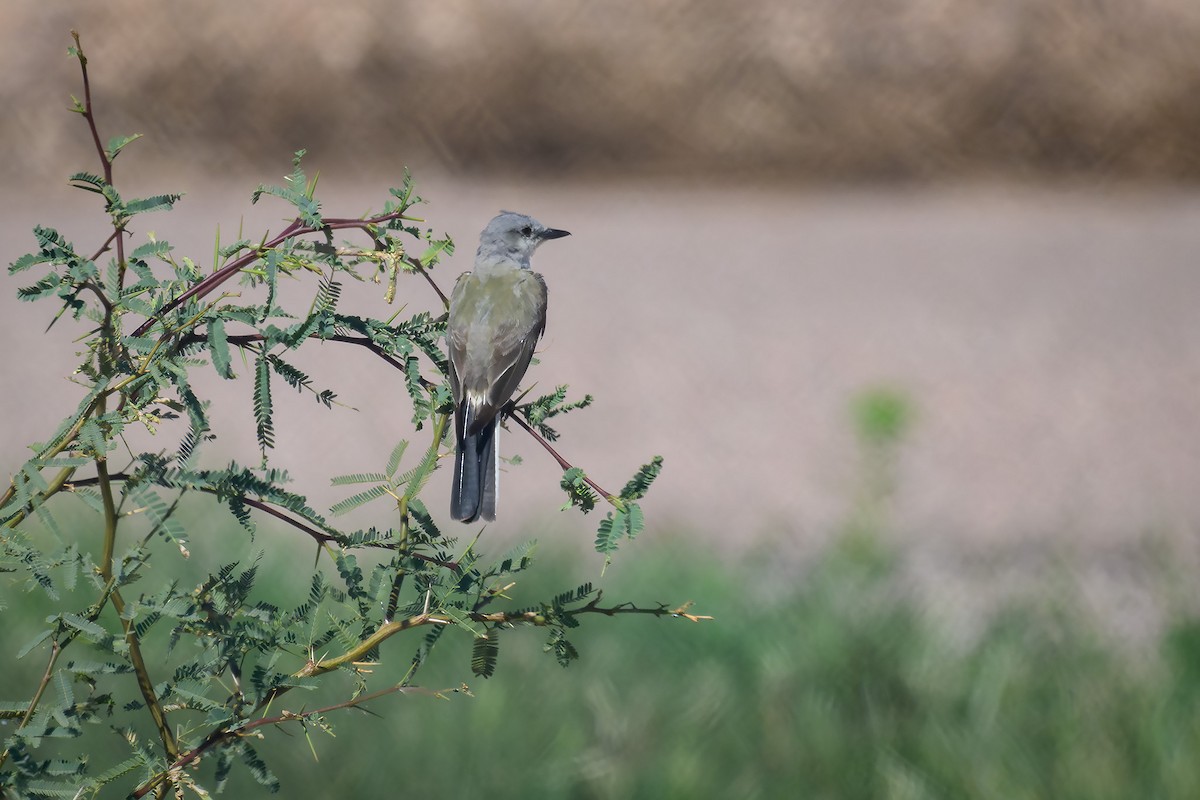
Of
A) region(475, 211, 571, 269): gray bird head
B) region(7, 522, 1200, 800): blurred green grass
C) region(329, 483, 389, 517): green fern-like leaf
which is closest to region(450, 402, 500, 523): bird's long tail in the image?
region(329, 483, 389, 517): green fern-like leaf

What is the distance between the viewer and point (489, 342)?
0.97 m

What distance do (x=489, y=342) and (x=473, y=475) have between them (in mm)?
184

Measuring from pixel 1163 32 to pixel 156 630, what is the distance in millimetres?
3581

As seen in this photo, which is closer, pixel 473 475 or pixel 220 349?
pixel 220 349

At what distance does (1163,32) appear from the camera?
4.05 metres

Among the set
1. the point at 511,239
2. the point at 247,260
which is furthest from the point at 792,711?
the point at 247,260

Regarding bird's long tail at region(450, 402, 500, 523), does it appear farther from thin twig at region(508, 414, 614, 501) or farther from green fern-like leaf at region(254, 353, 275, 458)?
green fern-like leaf at region(254, 353, 275, 458)

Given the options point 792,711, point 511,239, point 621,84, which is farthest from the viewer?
point 621,84

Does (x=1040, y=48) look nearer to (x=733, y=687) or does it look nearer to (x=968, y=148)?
(x=968, y=148)

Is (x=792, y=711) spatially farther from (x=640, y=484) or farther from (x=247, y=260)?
(x=247, y=260)

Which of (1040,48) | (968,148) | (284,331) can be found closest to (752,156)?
(968,148)

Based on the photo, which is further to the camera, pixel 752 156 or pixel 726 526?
pixel 752 156

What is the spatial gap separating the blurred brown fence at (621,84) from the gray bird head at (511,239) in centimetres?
251

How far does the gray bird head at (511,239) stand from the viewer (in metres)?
1.22
